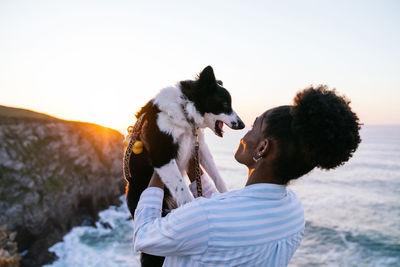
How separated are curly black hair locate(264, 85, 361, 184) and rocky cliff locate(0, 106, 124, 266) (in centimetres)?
1877

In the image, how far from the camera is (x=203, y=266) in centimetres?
122

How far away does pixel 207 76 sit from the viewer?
109 inches

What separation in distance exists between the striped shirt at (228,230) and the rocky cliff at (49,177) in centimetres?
1847

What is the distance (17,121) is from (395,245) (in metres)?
29.0

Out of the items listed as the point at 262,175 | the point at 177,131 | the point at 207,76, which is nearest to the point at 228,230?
the point at 262,175

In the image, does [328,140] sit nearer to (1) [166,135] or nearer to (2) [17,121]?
(1) [166,135]

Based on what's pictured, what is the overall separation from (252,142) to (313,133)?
370 millimetres

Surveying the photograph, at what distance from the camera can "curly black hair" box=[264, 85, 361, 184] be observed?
126 cm

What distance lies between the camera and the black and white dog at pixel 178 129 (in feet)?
7.98

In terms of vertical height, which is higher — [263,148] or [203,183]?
[263,148]

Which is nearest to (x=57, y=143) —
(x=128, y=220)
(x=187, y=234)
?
(x=128, y=220)

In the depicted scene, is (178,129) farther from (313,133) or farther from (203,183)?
(313,133)

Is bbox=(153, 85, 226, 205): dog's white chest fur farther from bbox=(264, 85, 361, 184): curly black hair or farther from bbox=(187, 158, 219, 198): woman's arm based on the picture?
bbox=(264, 85, 361, 184): curly black hair

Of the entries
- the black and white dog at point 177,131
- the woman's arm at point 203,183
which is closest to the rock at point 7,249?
the black and white dog at point 177,131
